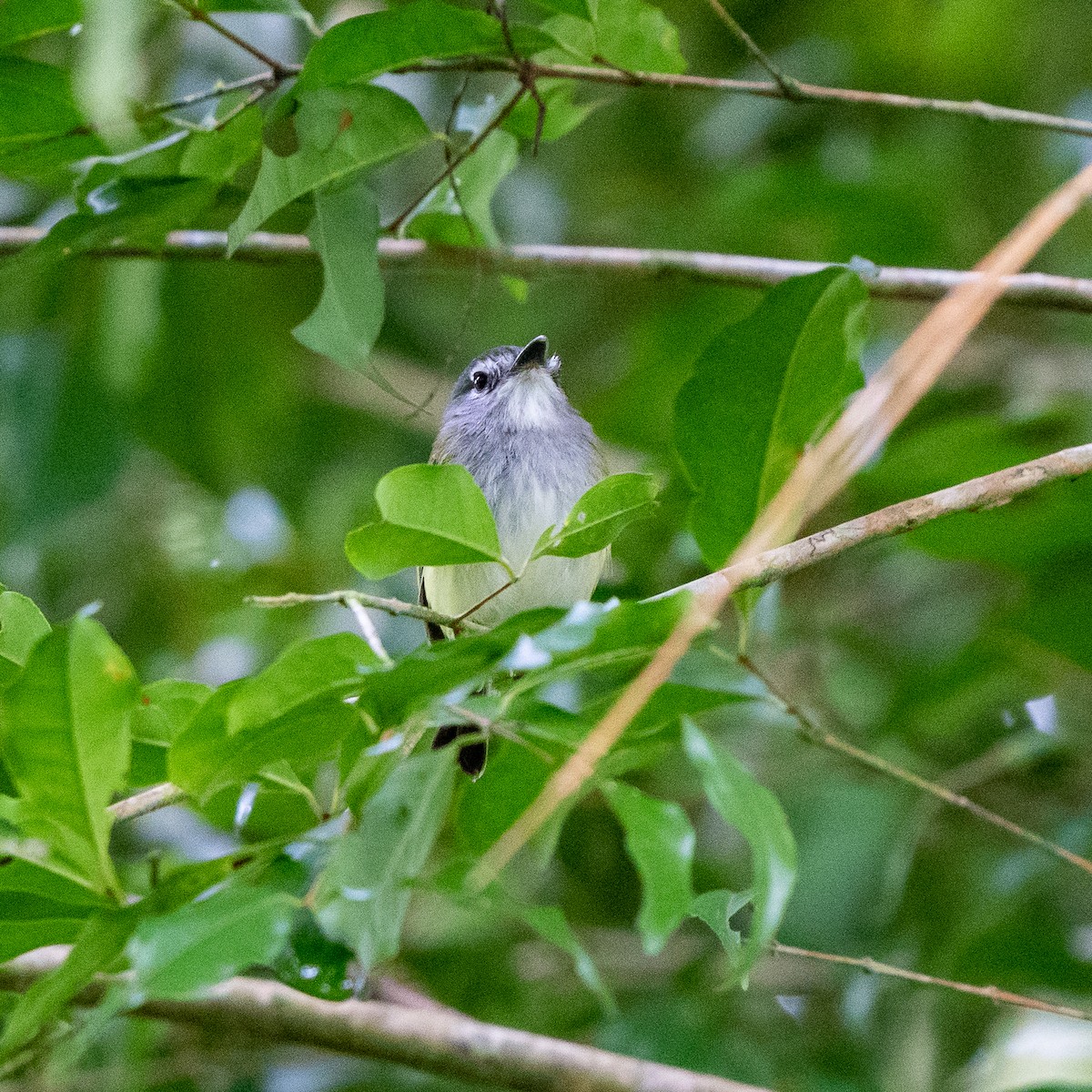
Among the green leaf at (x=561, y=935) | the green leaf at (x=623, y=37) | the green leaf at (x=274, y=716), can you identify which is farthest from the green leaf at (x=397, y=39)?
the green leaf at (x=561, y=935)

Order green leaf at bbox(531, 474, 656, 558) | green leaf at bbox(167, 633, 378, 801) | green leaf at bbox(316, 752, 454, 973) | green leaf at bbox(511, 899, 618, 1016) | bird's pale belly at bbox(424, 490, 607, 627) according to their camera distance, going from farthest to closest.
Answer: bird's pale belly at bbox(424, 490, 607, 627) < green leaf at bbox(531, 474, 656, 558) < green leaf at bbox(167, 633, 378, 801) < green leaf at bbox(316, 752, 454, 973) < green leaf at bbox(511, 899, 618, 1016)

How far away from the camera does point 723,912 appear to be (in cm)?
160

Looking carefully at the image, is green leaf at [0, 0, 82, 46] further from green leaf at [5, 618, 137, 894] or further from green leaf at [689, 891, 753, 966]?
green leaf at [689, 891, 753, 966]

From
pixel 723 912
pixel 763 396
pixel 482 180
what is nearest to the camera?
pixel 723 912

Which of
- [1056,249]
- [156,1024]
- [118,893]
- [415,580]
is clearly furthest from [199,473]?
[1056,249]

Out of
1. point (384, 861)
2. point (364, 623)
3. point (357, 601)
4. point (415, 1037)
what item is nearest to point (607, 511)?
point (357, 601)

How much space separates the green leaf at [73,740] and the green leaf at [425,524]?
38 centimetres

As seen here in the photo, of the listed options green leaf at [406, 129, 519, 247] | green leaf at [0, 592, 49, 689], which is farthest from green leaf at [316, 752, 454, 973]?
green leaf at [406, 129, 519, 247]

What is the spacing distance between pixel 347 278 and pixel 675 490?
1258mm

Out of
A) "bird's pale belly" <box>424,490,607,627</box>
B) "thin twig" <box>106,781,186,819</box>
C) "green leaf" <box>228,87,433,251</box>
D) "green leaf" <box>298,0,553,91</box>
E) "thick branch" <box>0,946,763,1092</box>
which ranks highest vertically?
"green leaf" <box>298,0,553,91</box>

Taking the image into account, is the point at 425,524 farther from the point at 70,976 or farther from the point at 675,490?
the point at 675,490

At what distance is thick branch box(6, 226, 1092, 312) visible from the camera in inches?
105

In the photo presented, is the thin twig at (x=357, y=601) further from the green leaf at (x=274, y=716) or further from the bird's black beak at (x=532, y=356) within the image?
the bird's black beak at (x=532, y=356)

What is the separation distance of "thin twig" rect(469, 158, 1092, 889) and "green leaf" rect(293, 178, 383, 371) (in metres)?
0.71
